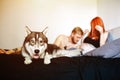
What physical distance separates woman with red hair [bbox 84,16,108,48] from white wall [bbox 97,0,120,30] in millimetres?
218

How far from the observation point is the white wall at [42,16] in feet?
8.93

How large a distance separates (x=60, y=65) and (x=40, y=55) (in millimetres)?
370

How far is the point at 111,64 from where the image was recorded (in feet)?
5.24

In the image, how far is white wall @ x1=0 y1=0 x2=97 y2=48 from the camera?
8.93 feet

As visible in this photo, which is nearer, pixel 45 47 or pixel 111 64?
pixel 111 64

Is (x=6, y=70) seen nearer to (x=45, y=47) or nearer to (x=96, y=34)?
(x=45, y=47)

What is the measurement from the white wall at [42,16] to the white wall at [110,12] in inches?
3.7

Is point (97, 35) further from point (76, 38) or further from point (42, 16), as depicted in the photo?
point (42, 16)

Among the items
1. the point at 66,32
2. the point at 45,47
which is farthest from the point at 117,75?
the point at 66,32

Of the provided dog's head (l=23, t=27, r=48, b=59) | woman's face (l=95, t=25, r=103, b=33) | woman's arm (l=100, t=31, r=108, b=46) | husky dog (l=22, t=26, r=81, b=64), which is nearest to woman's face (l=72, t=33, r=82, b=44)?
woman's face (l=95, t=25, r=103, b=33)

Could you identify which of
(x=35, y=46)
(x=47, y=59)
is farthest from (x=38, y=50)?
(x=47, y=59)

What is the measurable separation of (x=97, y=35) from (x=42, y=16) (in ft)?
2.81

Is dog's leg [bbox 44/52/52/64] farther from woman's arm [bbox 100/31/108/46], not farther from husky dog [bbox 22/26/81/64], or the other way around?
woman's arm [bbox 100/31/108/46]

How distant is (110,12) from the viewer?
8.36ft
